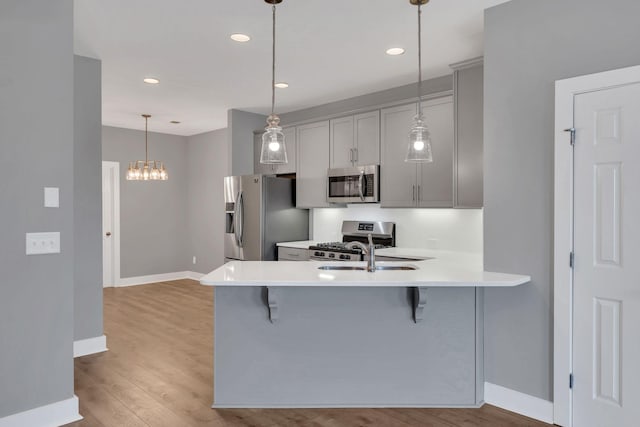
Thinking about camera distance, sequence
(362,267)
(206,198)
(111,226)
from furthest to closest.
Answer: (206,198) → (111,226) → (362,267)

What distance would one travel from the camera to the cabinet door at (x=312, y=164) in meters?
5.27

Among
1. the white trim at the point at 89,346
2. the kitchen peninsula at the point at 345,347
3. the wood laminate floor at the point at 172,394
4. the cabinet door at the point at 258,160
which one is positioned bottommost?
the wood laminate floor at the point at 172,394

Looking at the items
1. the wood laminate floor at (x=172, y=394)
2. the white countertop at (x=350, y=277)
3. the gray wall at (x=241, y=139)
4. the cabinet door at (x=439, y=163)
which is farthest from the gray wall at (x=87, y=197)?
the cabinet door at (x=439, y=163)

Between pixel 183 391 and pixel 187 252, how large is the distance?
5194mm

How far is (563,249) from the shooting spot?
260 cm

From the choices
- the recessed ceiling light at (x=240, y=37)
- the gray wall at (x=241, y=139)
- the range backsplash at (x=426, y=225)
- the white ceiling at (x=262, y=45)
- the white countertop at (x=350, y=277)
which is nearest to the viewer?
the white countertop at (x=350, y=277)

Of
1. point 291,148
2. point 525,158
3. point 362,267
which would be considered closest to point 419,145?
point 525,158

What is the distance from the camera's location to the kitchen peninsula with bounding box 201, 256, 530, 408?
288 centimetres

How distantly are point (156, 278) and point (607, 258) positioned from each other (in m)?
6.98

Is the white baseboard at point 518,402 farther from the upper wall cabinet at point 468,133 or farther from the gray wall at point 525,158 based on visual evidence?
the upper wall cabinet at point 468,133

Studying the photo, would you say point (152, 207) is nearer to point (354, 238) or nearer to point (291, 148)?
point (291, 148)

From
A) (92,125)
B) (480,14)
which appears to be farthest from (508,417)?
(92,125)

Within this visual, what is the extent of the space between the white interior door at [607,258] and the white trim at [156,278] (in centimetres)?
637

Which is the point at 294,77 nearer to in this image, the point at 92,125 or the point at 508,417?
the point at 92,125
